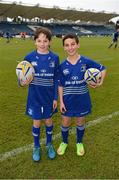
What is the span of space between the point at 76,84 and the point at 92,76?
27 centimetres

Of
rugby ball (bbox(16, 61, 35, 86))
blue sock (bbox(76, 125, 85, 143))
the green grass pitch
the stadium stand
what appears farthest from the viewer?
the stadium stand

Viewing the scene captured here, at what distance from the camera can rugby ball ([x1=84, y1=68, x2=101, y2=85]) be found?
4250 millimetres

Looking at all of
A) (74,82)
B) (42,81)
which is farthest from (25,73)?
(74,82)

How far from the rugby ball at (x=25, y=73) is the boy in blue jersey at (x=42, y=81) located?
0.08 metres

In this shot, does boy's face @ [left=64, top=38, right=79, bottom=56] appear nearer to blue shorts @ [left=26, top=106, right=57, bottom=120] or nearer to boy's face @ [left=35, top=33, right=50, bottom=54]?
boy's face @ [left=35, top=33, right=50, bottom=54]

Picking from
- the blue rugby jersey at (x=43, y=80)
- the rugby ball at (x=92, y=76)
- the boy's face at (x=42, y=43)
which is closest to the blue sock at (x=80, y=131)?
the blue rugby jersey at (x=43, y=80)

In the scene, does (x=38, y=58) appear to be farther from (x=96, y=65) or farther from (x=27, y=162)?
(x=27, y=162)

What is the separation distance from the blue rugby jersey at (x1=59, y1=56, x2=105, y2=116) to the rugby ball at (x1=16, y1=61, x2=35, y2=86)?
1.44 ft

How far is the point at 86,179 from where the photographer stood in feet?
12.6

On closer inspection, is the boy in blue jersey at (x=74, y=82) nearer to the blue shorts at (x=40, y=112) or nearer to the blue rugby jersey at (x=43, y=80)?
the blue rugby jersey at (x=43, y=80)

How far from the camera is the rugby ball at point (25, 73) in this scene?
412 centimetres

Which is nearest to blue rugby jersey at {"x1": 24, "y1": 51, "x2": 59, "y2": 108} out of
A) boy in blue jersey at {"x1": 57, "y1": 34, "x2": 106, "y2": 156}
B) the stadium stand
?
boy in blue jersey at {"x1": 57, "y1": 34, "x2": 106, "y2": 156}

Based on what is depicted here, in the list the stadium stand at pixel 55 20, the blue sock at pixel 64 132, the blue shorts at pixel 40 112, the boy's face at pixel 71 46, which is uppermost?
the boy's face at pixel 71 46

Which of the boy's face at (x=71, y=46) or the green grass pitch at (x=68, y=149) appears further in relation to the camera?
the boy's face at (x=71, y=46)
